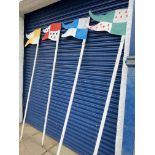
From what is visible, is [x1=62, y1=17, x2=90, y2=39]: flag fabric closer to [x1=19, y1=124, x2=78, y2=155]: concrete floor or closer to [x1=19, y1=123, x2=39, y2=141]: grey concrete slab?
[x1=19, y1=124, x2=78, y2=155]: concrete floor

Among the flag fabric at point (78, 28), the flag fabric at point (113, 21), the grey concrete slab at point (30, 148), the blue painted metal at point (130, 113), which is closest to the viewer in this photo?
the blue painted metal at point (130, 113)

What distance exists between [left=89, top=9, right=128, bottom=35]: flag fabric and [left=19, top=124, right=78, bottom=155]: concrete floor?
8.00ft

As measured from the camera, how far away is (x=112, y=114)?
260 centimetres

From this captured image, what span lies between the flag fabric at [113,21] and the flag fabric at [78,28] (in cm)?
21

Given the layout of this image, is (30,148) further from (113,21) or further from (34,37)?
(113,21)

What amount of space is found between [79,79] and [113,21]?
1.20 meters

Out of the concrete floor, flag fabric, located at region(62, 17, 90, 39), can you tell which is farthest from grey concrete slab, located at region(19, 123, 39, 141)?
flag fabric, located at region(62, 17, 90, 39)

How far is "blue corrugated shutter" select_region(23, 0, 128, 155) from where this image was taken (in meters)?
2.61

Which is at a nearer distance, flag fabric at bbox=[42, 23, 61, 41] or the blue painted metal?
the blue painted metal

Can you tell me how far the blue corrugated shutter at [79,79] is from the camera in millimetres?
2607

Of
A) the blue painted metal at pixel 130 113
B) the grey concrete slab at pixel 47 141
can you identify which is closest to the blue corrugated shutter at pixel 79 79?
the grey concrete slab at pixel 47 141

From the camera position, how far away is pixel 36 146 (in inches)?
132

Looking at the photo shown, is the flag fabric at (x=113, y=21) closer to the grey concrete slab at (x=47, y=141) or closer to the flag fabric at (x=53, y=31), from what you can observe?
the flag fabric at (x=53, y=31)
